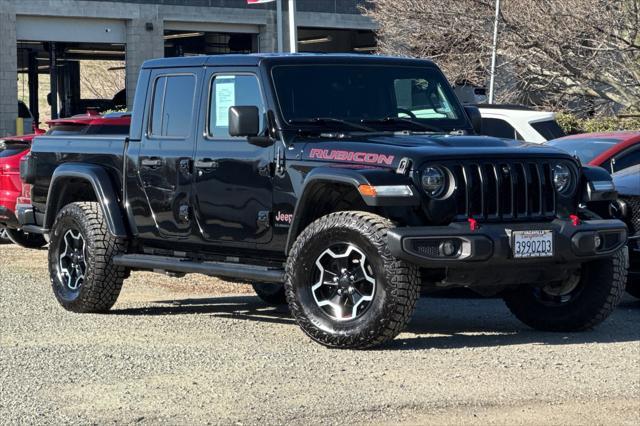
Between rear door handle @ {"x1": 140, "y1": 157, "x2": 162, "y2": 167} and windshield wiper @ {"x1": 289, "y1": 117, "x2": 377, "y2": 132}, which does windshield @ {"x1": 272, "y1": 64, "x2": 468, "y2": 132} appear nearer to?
windshield wiper @ {"x1": 289, "y1": 117, "x2": 377, "y2": 132}

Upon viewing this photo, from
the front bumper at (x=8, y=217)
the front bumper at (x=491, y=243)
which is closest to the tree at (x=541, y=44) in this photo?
the front bumper at (x=8, y=217)

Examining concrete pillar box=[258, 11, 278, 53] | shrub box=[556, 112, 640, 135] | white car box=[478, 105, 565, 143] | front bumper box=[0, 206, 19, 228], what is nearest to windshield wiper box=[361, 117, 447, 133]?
white car box=[478, 105, 565, 143]

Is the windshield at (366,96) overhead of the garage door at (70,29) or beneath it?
beneath

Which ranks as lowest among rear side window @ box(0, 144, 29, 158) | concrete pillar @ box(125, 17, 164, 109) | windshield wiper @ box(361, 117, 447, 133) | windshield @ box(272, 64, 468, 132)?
rear side window @ box(0, 144, 29, 158)

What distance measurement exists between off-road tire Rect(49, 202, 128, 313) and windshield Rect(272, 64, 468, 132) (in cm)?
203

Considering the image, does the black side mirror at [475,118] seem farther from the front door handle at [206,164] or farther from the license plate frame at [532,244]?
the front door handle at [206,164]

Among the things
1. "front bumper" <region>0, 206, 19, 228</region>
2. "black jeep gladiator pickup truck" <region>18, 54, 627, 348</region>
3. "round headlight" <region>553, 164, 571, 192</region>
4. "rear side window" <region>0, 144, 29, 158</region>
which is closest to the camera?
"black jeep gladiator pickup truck" <region>18, 54, 627, 348</region>

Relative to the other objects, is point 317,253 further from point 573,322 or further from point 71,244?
point 71,244

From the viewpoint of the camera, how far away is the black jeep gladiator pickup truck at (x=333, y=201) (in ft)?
28.4

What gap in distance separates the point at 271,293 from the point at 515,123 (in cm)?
539

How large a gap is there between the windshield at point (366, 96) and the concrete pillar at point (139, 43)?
27797 millimetres

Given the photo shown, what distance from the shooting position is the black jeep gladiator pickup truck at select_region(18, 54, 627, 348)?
28.4 ft

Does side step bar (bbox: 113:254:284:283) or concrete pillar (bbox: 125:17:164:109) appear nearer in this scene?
side step bar (bbox: 113:254:284:283)

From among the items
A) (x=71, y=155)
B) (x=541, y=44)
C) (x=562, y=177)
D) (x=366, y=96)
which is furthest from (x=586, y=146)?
(x=541, y=44)
